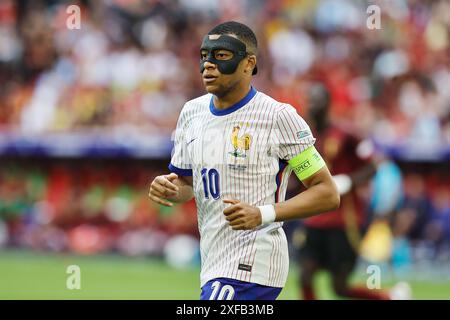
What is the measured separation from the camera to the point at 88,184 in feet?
64.2

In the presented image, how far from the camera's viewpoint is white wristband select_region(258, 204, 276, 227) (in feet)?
21.9

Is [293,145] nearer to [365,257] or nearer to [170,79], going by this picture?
[365,257]

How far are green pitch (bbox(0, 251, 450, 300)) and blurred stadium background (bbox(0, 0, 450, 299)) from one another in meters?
0.12

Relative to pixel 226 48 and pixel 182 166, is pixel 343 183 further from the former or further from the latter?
pixel 226 48

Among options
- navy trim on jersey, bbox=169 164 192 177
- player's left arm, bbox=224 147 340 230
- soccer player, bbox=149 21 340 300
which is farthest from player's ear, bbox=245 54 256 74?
navy trim on jersey, bbox=169 164 192 177

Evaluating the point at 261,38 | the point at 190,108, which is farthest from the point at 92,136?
the point at 190,108

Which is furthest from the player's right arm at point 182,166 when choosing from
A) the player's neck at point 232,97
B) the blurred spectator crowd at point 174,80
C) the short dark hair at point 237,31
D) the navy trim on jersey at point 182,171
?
the blurred spectator crowd at point 174,80

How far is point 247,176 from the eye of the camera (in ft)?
23.0

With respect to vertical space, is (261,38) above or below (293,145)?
above

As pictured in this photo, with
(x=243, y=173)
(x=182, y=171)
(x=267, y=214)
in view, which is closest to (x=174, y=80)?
(x=182, y=171)

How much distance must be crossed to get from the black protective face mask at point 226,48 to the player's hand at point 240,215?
970 millimetres

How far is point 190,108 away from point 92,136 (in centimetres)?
1197
